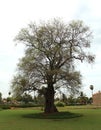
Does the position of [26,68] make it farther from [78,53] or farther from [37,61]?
[78,53]

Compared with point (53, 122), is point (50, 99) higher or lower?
higher

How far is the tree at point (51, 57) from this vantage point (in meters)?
45.2

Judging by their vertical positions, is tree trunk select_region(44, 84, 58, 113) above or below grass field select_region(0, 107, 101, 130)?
above

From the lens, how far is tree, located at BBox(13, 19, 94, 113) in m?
45.2

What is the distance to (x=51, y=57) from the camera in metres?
46.5

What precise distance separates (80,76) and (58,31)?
7420mm

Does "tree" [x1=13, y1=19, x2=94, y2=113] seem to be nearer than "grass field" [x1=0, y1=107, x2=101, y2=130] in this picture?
No

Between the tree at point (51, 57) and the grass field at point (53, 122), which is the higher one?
the tree at point (51, 57)

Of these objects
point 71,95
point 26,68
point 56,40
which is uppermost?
point 56,40

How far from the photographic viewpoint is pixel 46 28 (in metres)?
47.0

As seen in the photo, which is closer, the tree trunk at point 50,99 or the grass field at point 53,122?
the grass field at point 53,122

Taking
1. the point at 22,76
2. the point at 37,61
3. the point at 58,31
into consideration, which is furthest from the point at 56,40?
the point at 22,76

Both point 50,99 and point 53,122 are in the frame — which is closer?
point 53,122

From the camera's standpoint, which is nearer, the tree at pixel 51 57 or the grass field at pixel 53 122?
the grass field at pixel 53 122
